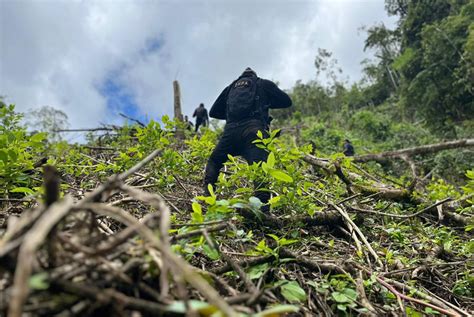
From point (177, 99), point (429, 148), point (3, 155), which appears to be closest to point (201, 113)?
point (177, 99)

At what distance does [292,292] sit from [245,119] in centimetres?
268

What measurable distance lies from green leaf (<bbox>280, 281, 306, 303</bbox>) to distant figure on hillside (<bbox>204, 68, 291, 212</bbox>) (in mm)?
2169

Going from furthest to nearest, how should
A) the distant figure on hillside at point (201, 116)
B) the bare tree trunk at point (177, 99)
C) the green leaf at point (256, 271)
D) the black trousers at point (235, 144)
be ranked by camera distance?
the distant figure on hillside at point (201, 116) < the bare tree trunk at point (177, 99) < the black trousers at point (235, 144) < the green leaf at point (256, 271)

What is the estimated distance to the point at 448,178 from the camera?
1230cm

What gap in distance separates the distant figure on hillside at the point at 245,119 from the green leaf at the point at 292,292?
2169mm

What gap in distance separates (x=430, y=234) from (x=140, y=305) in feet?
10.4

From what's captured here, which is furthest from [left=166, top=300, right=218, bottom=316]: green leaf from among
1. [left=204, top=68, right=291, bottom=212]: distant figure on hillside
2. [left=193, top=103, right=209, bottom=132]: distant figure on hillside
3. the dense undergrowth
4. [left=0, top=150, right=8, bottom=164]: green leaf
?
[left=193, top=103, right=209, bottom=132]: distant figure on hillside

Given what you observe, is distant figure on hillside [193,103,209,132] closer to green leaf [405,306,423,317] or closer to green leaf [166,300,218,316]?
green leaf [405,306,423,317]

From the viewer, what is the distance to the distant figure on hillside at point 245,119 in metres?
3.54

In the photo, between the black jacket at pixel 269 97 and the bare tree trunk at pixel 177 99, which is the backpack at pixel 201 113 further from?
the black jacket at pixel 269 97

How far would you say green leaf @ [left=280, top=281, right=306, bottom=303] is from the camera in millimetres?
1187

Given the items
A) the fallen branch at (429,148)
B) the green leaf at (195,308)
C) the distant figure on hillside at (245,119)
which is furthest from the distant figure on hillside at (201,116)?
the green leaf at (195,308)

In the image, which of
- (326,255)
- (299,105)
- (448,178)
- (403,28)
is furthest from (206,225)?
Answer: (299,105)

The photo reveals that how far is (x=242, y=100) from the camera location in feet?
12.3
